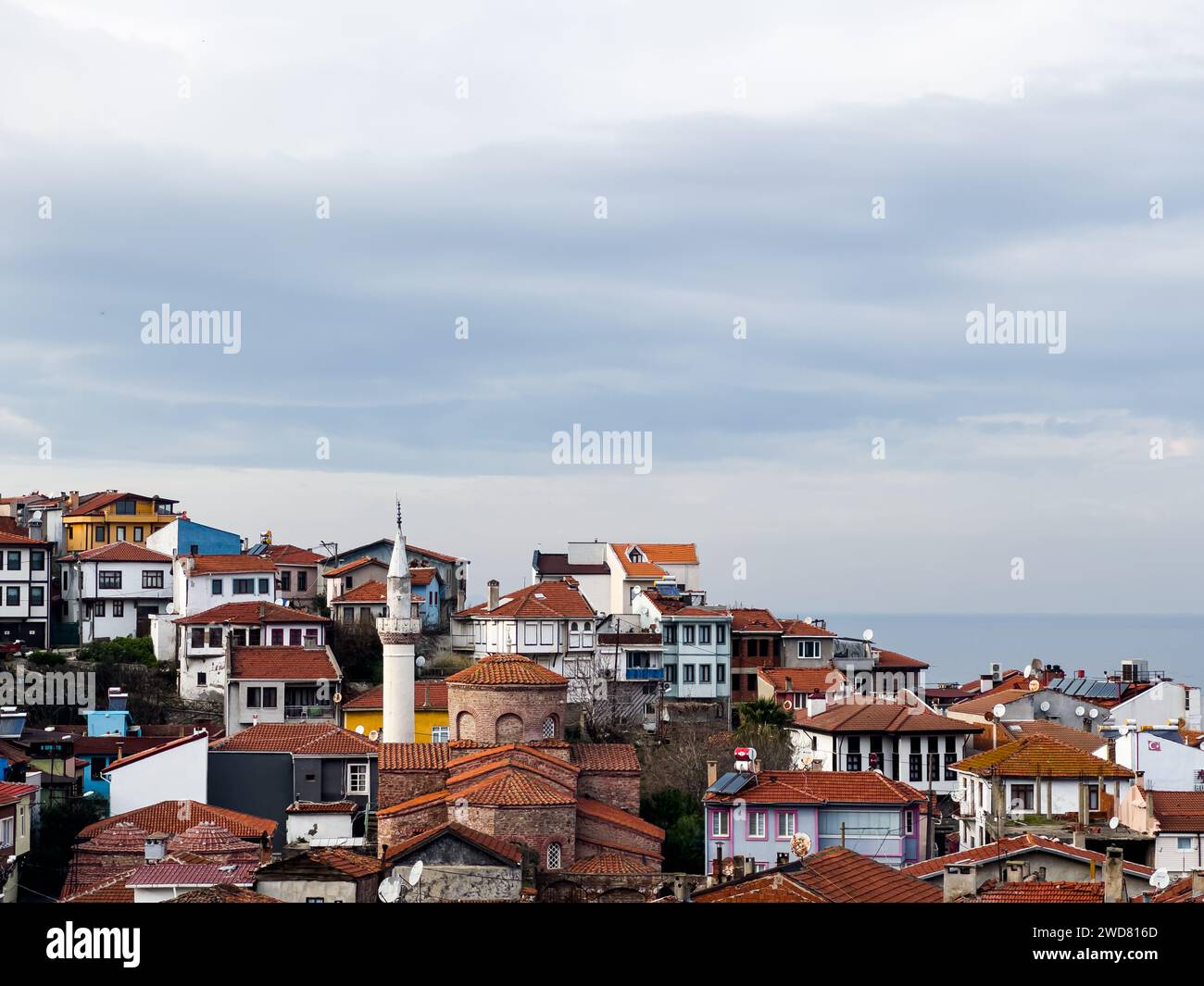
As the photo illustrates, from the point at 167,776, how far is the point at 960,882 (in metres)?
28.1

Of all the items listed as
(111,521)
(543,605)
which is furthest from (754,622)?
(111,521)

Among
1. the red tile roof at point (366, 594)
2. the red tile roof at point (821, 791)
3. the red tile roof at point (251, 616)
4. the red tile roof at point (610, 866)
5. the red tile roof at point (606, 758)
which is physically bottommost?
the red tile roof at point (610, 866)

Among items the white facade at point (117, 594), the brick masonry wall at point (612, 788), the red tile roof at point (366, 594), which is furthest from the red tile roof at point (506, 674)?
the white facade at point (117, 594)

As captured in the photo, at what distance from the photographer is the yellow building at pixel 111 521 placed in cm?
7212

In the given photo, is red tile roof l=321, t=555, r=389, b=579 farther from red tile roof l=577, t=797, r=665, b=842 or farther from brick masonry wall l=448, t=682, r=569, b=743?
red tile roof l=577, t=797, r=665, b=842

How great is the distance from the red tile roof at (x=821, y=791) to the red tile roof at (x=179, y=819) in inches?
514

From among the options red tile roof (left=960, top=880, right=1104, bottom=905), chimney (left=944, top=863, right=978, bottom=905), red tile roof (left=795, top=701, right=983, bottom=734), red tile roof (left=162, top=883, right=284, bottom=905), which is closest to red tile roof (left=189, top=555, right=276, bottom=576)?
red tile roof (left=795, top=701, right=983, bottom=734)

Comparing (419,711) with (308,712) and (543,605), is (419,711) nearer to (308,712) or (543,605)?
(308,712)

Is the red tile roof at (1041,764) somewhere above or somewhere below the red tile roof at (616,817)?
above

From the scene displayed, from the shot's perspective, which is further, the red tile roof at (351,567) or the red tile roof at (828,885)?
the red tile roof at (351,567)

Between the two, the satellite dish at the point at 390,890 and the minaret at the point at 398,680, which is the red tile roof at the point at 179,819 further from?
the satellite dish at the point at 390,890

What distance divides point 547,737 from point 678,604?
19.0 m

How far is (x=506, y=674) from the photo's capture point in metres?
48.4

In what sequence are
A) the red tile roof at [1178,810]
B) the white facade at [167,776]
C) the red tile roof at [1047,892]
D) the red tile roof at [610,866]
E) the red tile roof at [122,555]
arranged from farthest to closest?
the red tile roof at [122,555]
the white facade at [167,776]
the red tile roof at [610,866]
the red tile roof at [1178,810]
the red tile roof at [1047,892]
